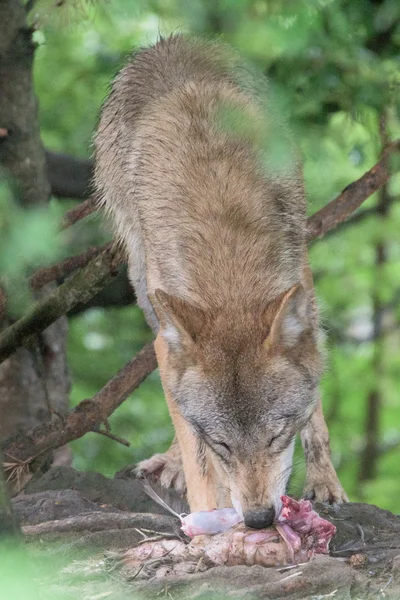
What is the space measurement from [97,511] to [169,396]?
802 mm

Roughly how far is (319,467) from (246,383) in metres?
1.96

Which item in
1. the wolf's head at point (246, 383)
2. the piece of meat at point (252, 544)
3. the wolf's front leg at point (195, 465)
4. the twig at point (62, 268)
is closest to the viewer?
the piece of meat at point (252, 544)

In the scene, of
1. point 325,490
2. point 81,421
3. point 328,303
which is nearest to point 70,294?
point 81,421

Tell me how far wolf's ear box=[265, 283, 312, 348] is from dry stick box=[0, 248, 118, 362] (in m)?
2.24

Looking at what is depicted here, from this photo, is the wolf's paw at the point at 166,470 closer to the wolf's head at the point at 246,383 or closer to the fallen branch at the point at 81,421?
the fallen branch at the point at 81,421

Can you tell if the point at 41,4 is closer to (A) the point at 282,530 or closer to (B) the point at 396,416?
(A) the point at 282,530

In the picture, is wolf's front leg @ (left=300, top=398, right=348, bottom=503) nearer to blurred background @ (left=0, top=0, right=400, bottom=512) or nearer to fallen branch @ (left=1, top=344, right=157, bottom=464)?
fallen branch @ (left=1, top=344, right=157, bottom=464)

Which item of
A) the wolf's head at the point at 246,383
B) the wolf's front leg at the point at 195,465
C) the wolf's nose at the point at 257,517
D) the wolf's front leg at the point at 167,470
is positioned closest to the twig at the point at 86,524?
the wolf's front leg at the point at 195,465

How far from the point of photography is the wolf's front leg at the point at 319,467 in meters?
6.42

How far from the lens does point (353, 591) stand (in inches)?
164

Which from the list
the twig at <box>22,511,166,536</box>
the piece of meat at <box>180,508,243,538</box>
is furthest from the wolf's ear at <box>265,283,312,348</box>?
the twig at <box>22,511,166,536</box>

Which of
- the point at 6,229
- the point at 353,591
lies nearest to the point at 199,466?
the point at 353,591

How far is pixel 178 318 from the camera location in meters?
4.95

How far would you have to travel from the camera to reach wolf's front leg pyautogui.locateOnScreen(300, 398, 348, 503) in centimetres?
642
